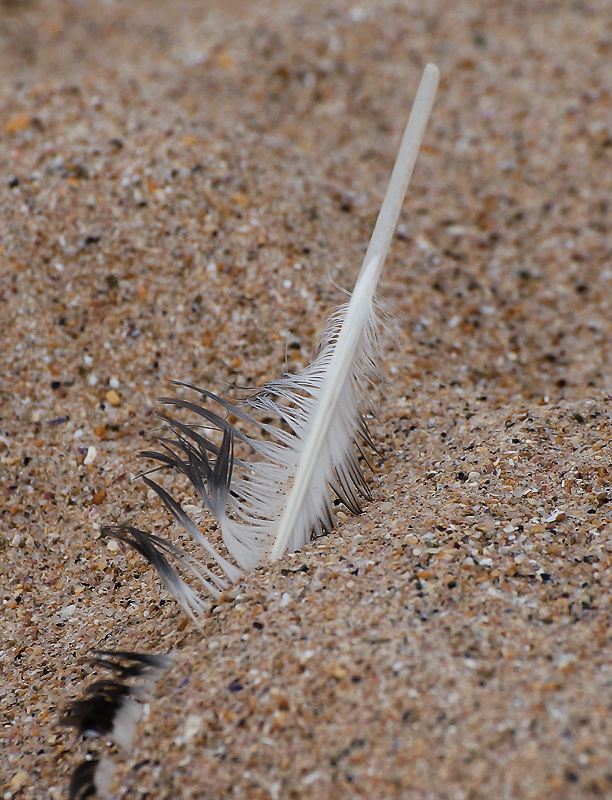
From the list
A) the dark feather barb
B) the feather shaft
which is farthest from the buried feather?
the dark feather barb

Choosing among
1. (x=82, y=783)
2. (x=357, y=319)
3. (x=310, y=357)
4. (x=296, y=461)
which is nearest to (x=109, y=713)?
(x=82, y=783)

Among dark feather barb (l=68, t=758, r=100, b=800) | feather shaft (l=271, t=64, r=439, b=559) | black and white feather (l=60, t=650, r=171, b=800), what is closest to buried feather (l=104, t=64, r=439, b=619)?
feather shaft (l=271, t=64, r=439, b=559)

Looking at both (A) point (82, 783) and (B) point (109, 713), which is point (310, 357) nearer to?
(B) point (109, 713)

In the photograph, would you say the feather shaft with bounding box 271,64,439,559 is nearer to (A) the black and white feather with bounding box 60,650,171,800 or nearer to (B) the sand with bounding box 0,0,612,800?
(B) the sand with bounding box 0,0,612,800

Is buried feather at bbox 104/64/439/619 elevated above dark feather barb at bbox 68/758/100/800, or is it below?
above

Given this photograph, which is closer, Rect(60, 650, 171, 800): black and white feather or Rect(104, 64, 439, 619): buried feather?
Rect(60, 650, 171, 800): black and white feather

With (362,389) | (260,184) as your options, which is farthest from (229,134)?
(362,389)

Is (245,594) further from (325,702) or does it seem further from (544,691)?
(544,691)
